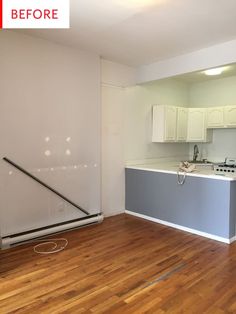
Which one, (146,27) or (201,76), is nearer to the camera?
(146,27)

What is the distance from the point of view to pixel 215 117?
17.7ft

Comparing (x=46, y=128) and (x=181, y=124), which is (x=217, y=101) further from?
(x=46, y=128)

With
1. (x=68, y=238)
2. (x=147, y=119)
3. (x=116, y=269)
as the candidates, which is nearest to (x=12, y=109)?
(x=68, y=238)

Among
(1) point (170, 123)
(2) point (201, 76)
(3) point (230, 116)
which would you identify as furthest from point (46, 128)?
(3) point (230, 116)

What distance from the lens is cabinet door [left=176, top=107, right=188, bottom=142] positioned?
17.7 feet

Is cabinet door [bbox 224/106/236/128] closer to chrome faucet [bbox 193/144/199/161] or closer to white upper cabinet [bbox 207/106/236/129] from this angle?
white upper cabinet [bbox 207/106/236/129]

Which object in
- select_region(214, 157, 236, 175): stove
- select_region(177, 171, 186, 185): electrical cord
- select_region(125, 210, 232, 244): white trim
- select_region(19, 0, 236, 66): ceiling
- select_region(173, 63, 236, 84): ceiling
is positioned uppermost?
select_region(19, 0, 236, 66): ceiling

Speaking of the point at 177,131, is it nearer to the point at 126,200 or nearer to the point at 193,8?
the point at 126,200

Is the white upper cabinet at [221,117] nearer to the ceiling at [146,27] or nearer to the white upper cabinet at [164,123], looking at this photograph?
the white upper cabinet at [164,123]

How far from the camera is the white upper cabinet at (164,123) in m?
5.09

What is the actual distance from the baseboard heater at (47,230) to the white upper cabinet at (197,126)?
105 inches

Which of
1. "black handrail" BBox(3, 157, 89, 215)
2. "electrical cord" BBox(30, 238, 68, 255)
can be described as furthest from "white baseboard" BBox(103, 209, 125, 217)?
"electrical cord" BBox(30, 238, 68, 255)

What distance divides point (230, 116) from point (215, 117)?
0.33 meters

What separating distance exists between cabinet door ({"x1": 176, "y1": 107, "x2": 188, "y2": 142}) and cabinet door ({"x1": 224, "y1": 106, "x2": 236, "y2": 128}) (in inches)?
32.0
